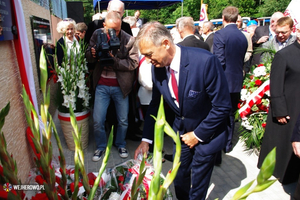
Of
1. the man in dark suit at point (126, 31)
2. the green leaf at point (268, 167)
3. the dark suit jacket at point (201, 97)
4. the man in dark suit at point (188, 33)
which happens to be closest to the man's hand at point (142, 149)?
the dark suit jacket at point (201, 97)

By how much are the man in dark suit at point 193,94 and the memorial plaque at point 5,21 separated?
105 cm

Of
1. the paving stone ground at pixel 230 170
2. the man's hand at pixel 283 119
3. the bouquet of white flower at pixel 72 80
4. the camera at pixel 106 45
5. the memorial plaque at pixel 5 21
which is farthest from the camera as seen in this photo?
the bouquet of white flower at pixel 72 80

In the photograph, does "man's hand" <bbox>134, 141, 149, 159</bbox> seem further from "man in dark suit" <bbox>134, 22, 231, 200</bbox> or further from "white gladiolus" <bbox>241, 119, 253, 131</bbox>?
"white gladiolus" <bbox>241, 119, 253, 131</bbox>

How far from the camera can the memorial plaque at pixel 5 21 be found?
6.37 ft

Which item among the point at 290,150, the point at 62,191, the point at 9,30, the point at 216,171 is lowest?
the point at 216,171

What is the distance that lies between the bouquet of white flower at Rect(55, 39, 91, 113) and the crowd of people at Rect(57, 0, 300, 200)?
0.18 meters

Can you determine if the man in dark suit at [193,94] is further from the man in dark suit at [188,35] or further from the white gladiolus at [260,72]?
the white gladiolus at [260,72]

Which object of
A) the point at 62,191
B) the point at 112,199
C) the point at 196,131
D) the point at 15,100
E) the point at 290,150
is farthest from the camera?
the point at 290,150

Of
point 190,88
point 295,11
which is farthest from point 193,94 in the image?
point 295,11

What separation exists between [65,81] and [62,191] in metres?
2.79

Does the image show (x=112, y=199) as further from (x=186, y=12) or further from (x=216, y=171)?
(x=186, y=12)

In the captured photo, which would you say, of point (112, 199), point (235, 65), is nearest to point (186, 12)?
point (235, 65)

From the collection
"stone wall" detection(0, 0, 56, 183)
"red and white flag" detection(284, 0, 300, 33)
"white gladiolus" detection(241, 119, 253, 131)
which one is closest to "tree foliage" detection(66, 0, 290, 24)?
"red and white flag" detection(284, 0, 300, 33)

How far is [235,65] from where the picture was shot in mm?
3854
